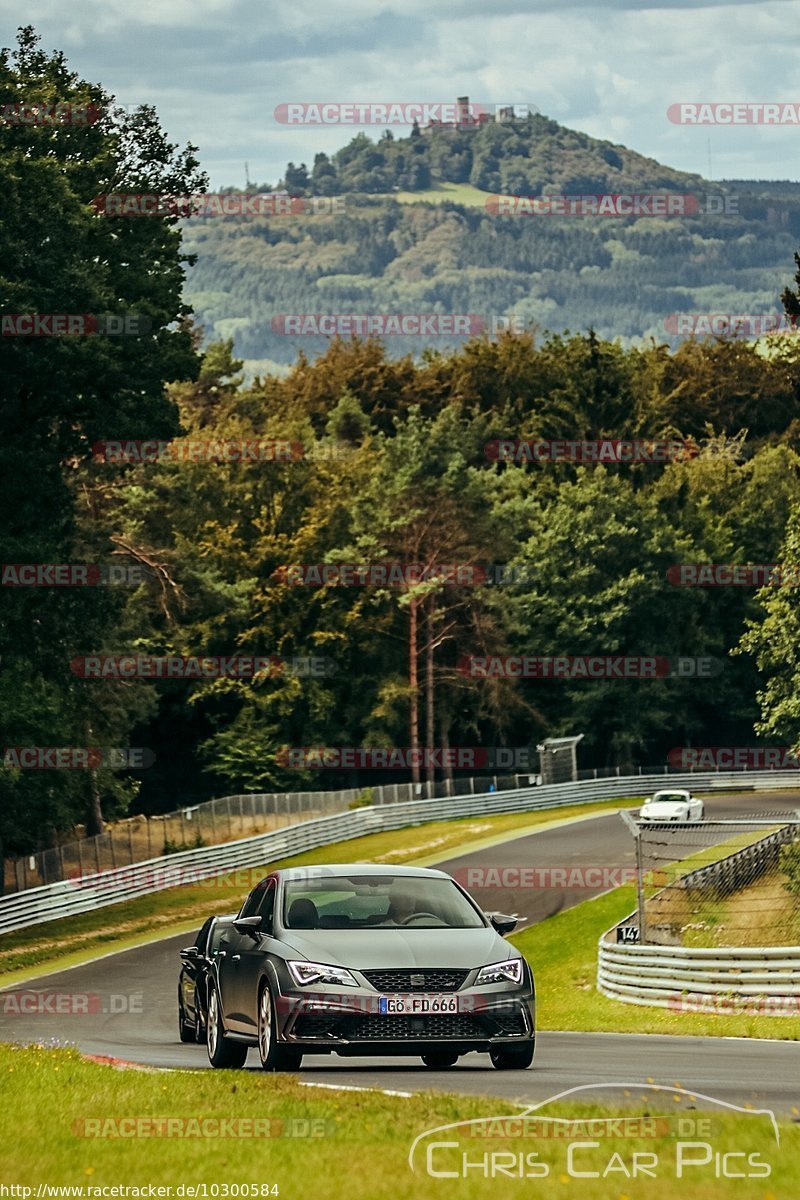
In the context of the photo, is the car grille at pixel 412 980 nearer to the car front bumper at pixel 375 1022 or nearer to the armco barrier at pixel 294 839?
the car front bumper at pixel 375 1022

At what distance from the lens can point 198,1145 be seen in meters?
10.4

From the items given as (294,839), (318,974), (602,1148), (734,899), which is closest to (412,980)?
(318,974)

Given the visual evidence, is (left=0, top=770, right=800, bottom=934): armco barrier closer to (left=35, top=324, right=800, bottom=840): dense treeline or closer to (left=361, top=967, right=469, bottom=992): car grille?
(left=35, top=324, right=800, bottom=840): dense treeline

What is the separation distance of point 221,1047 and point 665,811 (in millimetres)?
51917

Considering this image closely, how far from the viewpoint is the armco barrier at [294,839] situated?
50200mm

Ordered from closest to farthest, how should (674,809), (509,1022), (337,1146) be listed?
(337,1146)
(509,1022)
(674,809)

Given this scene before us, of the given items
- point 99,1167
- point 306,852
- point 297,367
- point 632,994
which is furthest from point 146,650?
point 99,1167

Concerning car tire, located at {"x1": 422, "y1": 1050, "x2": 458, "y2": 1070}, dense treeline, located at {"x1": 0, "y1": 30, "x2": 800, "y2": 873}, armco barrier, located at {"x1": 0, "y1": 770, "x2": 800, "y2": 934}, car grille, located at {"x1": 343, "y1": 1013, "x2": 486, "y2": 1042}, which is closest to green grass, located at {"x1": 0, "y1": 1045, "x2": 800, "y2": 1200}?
car grille, located at {"x1": 343, "y1": 1013, "x2": 486, "y2": 1042}

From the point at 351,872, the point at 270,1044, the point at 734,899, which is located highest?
the point at 351,872

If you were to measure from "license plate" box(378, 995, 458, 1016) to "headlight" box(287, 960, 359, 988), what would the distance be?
0.26 meters

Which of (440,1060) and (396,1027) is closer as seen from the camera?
(396,1027)

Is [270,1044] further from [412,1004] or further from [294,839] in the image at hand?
[294,839]

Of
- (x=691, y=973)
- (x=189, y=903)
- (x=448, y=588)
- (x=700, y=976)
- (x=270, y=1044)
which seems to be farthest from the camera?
(x=448, y=588)

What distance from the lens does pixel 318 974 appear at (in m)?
14.6
